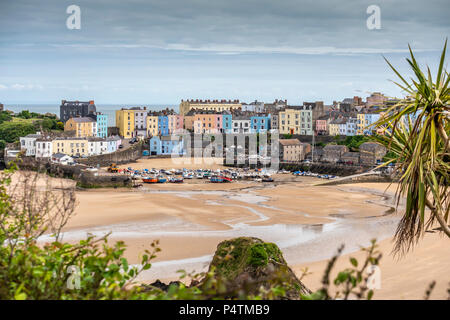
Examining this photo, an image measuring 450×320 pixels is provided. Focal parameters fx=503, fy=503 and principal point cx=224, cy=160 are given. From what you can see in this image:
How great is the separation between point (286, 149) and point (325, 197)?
19.3 meters

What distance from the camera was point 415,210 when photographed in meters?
3.74

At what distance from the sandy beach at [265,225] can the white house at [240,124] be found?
92.8 ft

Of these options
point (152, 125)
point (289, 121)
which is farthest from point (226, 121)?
point (152, 125)

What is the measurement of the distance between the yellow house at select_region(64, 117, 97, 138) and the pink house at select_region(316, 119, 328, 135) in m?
23.5

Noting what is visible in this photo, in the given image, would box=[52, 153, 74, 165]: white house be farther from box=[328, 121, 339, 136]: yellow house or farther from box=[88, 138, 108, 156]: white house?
box=[328, 121, 339, 136]: yellow house

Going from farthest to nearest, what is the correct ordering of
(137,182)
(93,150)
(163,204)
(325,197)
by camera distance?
1. (93,150)
2. (137,182)
3. (325,197)
4. (163,204)

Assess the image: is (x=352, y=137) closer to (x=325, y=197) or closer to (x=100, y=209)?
(x=325, y=197)

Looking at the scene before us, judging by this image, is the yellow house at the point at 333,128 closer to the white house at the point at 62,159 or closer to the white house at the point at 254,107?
the white house at the point at 254,107

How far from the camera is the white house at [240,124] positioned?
56.6m

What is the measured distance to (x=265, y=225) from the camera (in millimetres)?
16672

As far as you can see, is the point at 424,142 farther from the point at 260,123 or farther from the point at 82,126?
the point at 260,123

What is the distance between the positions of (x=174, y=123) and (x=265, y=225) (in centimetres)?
4230

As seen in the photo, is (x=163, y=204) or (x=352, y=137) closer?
(x=163, y=204)

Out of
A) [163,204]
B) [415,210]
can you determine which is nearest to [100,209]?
[163,204]
